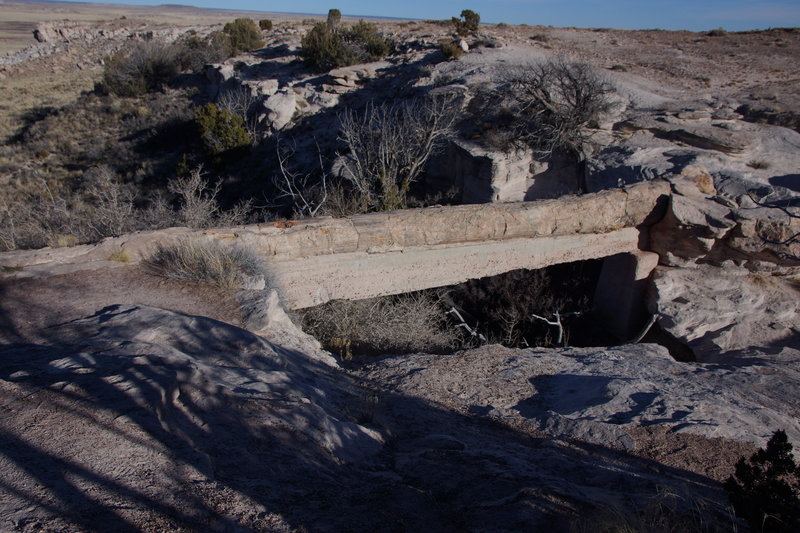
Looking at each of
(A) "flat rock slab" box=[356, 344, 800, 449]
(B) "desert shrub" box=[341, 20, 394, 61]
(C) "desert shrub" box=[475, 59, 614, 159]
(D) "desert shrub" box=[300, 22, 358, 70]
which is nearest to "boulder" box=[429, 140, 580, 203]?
(C) "desert shrub" box=[475, 59, 614, 159]

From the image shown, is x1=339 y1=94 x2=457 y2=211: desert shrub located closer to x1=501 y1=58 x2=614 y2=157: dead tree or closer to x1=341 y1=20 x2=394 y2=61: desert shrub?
x1=501 y1=58 x2=614 y2=157: dead tree

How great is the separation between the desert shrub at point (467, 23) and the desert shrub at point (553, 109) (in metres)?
9.87

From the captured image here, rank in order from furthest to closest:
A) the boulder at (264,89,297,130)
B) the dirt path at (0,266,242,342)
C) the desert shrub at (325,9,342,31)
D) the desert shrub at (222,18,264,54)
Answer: the desert shrub at (222,18,264,54) < the desert shrub at (325,9,342,31) < the boulder at (264,89,297,130) < the dirt path at (0,266,242,342)

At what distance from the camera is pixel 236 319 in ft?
17.0

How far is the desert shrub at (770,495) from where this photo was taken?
7.97ft

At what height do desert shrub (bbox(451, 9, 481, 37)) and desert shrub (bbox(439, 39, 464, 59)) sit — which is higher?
desert shrub (bbox(451, 9, 481, 37))

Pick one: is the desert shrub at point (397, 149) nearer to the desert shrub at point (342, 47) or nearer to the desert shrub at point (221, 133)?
the desert shrub at point (221, 133)

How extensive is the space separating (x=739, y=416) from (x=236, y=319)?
450 centimetres

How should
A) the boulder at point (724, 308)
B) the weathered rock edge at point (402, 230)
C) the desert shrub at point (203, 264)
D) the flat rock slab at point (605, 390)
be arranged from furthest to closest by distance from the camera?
1. the boulder at point (724, 308)
2. the weathered rock edge at point (402, 230)
3. the desert shrub at point (203, 264)
4. the flat rock slab at point (605, 390)

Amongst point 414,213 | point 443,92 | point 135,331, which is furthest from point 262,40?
point 135,331

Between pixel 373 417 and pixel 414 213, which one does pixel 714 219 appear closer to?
pixel 414 213

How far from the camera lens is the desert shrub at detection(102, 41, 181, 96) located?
26.4m

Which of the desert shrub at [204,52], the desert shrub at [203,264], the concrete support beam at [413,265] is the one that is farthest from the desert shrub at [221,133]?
the desert shrub at [203,264]

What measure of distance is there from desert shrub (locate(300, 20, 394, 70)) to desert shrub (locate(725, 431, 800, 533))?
21.5 metres
